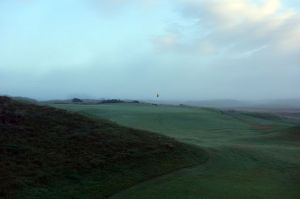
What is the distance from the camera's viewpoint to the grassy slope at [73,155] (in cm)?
1488

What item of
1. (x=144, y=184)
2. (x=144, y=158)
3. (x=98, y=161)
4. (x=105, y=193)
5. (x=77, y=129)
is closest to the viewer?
(x=105, y=193)

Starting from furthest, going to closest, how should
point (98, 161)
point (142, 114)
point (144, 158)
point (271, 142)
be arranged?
point (142, 114) < point (271, 142) < point (144, 158) < point (98, 161)

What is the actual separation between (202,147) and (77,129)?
5359mm

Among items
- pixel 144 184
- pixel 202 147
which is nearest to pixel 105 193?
pixel 144 184

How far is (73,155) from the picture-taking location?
57.0ft

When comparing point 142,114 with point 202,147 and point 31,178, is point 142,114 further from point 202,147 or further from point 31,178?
point 31,178

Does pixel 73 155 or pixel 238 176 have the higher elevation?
pixel 73 155

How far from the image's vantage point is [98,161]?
1708 centimetres

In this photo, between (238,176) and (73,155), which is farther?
(238,176)

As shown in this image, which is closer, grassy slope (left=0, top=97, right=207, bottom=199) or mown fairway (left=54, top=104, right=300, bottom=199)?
grassy slope (left=0, top=97, right=207, bottom=199)

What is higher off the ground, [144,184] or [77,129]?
[77,129]

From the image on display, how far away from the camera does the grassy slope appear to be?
14.9 metres

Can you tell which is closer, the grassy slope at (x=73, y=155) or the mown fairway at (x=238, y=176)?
the grassy slope at (x=73, y=155)

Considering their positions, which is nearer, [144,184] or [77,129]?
[144,184]
